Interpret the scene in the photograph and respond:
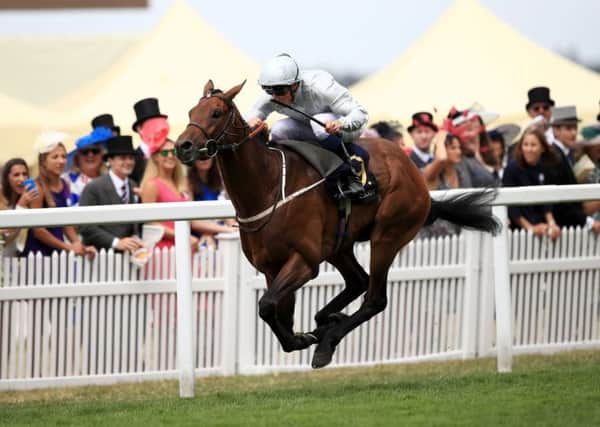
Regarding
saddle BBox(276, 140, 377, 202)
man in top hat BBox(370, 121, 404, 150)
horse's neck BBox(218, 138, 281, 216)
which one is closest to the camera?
horse's neck BBox(218, 138, 281, 216)

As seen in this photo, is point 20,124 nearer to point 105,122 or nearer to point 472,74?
point 472,74

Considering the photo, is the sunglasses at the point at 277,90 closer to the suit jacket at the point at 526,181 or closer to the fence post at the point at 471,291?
the fence post at the point at 471,291

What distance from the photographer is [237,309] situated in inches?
425

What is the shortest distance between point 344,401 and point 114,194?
3081mm

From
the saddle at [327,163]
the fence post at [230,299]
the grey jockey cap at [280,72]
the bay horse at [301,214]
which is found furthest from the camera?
the fence post at [230,299]

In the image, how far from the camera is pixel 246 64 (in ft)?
61.0

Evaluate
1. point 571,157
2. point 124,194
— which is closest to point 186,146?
point 124,194

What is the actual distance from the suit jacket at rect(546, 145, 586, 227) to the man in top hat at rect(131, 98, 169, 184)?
128 inches

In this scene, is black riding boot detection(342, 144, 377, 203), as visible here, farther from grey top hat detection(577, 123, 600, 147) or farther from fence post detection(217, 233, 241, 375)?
grey top hat detection(577, 123, 600, 147)

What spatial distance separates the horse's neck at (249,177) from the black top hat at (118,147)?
283cm

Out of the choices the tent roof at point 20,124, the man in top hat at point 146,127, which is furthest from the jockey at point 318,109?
the tent roof at point 20,124

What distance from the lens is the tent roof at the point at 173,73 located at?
711 inches

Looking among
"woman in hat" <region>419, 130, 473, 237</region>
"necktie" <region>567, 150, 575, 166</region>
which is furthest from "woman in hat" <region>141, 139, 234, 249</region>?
"necktie" <region>567, 150, 575, 166</region>

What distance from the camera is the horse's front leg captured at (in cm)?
874
